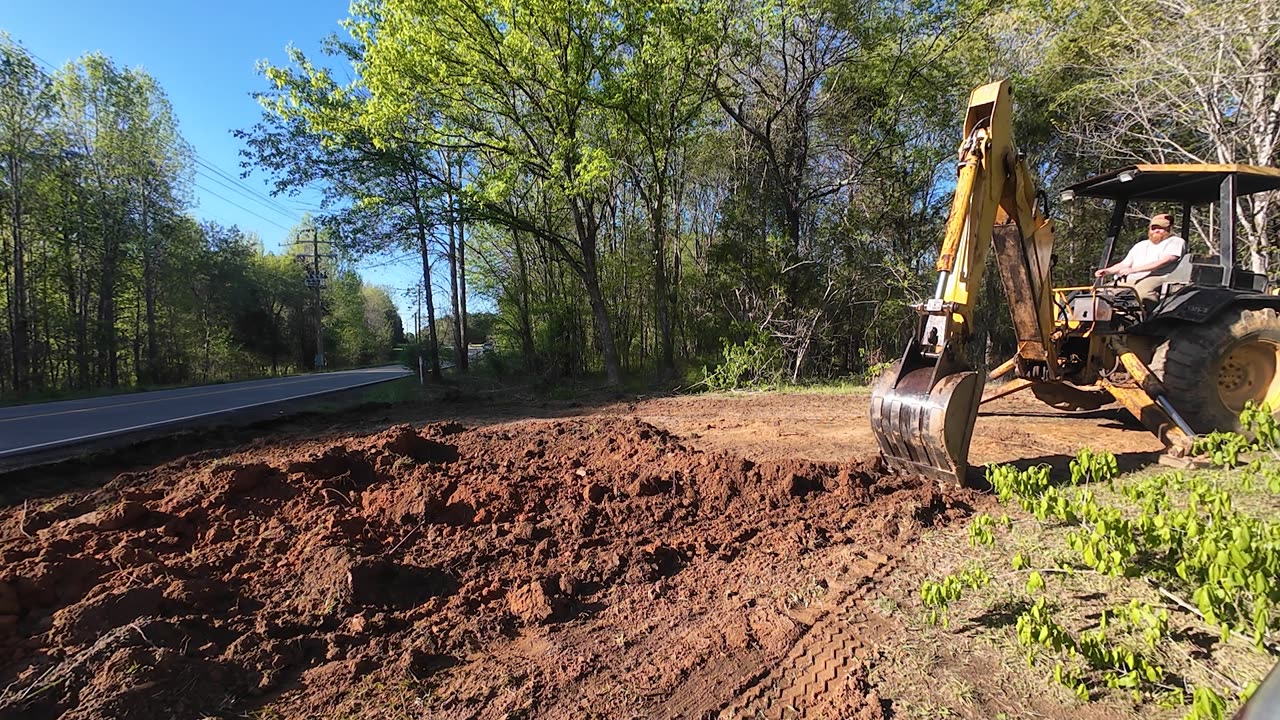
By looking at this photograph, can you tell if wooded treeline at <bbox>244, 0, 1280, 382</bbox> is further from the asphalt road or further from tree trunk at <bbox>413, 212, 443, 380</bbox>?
the asphalt road

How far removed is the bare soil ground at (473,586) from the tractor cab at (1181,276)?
57.7 inches

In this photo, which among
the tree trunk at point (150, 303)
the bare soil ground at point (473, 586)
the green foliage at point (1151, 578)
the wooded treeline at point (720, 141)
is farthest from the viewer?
the tree trunk at point (150, 303)

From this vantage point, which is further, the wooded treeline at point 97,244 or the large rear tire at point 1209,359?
the wooded treeline at point 97,244

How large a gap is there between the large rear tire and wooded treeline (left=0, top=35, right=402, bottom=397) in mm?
22071

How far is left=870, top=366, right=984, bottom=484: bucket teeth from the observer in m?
4.41

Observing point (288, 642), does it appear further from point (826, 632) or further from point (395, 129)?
point (395, 129)

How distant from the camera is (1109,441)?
257 inches

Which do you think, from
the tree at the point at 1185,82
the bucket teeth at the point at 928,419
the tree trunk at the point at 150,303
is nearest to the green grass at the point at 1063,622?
the bucket teeth at the point at 928,419

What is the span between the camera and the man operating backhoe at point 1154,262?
6.29 meters

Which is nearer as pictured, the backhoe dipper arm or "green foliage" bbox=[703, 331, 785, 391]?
the backhoe dipper arm

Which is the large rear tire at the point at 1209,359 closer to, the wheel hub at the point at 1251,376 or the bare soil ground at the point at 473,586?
the wheel hub at the point at 1251,376

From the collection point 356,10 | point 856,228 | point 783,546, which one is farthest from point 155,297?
point 783,546

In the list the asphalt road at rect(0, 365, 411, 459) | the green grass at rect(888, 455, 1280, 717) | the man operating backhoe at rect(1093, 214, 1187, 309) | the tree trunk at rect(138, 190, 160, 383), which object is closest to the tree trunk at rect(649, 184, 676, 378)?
the asphalt road at rect(0, 365, 411, 459)

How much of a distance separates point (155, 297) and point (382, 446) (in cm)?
2879
